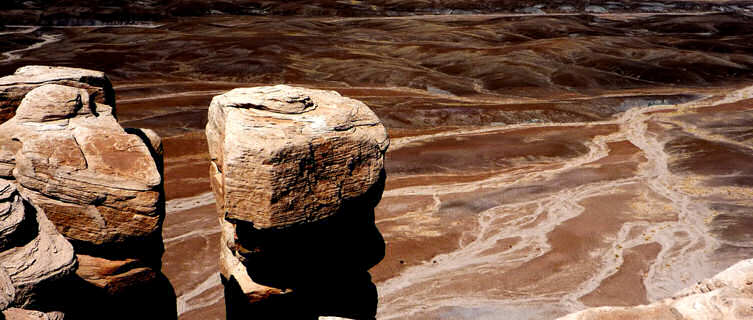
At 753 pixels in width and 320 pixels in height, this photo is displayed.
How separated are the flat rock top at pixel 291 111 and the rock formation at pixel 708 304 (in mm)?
6325

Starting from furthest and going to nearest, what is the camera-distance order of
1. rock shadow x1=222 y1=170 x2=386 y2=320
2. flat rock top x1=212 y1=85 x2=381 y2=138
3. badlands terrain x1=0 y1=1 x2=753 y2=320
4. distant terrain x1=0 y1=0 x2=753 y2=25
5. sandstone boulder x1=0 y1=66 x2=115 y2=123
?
distant terrain x1=0 y1=0 x2=753 y2=25
badlands terrain x1=0 y1=1 x2=753 y2=320
sandstone boulder x1=0 y1=66 x2=115 y2=123
rock shadow x1=222 y1=170 x2=386 y2=320
flat rock top x1=212 y1=85 x2=381 y2=138

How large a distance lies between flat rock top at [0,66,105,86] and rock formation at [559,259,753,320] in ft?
45.2

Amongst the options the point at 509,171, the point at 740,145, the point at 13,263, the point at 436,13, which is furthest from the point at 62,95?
the point at 436,13

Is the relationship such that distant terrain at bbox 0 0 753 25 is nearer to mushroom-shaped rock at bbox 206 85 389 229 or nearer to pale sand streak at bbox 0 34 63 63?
pale sand streak at bbox 0 34 63 63

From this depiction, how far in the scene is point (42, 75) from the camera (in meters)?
14.4

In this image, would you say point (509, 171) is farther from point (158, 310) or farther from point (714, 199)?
point (158, 310)

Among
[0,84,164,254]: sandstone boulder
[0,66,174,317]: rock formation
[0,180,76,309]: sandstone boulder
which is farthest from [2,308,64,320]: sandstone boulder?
[0,84,164,254]: sandstone boulder

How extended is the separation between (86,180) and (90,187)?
0.59 feet

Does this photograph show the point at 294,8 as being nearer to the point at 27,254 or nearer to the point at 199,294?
the point at 199,294

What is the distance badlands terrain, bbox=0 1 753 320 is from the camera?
19.2 metres

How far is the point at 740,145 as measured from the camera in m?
35.6

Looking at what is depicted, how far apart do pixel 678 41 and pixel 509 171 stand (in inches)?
2707

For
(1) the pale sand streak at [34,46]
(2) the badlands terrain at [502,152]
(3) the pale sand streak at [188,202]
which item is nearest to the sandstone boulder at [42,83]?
(2) the badlands terrain at [502,152]

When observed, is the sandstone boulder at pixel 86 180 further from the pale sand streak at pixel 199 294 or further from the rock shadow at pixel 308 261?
the pale sand streak at pixel 199 294
